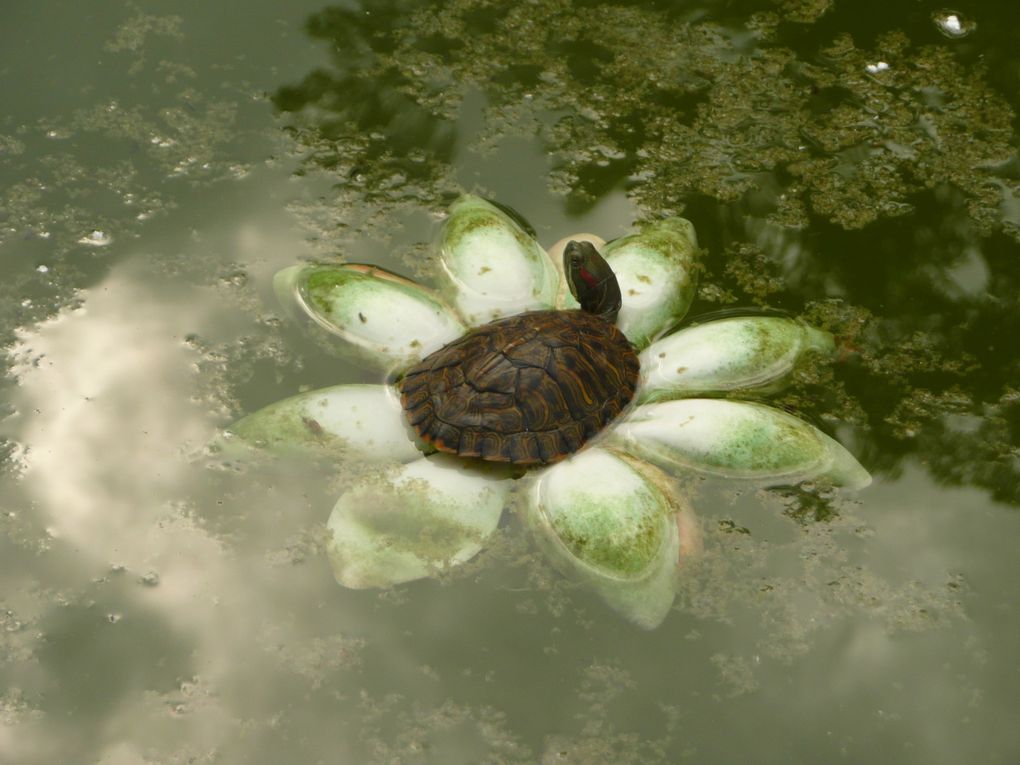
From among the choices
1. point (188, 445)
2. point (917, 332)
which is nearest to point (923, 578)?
point (917, 332)

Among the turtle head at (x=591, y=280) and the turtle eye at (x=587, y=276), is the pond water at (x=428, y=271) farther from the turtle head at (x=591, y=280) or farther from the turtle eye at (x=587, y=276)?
the turtle eye at (x=587, y=276)

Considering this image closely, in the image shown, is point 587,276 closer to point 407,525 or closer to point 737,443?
point 737,443

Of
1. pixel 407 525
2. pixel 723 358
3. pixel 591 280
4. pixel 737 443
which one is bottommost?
pixel 407 525

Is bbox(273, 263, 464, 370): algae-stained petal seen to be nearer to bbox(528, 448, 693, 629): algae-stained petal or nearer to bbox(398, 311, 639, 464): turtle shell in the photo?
bbox(398, 311, 639, 464): turtle shell

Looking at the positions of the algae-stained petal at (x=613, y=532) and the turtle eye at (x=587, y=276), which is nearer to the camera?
the algae-stained petal at (x=613, y=532)

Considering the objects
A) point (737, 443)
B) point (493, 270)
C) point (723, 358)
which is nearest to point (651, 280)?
point (723, 358)

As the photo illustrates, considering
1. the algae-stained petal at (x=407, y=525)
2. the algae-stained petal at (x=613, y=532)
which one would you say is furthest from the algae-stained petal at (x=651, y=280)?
the algae-stained petal at (x=407, y=525)
